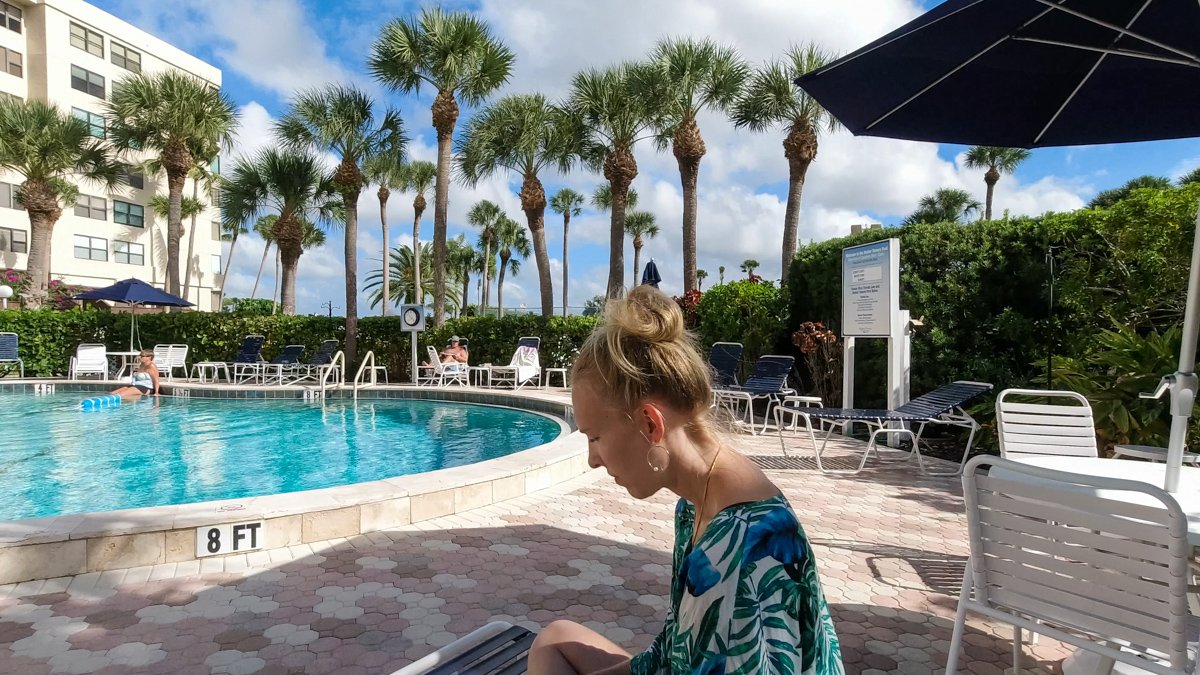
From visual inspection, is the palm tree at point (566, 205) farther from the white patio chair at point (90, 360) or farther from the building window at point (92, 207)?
the white patio chair at point (90, 360)

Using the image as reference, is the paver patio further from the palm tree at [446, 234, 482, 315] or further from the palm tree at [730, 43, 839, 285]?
the palm tree at [446, 234, 482, 315]

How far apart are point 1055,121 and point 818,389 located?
20.4 feet

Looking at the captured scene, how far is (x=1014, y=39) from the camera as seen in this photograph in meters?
3.17

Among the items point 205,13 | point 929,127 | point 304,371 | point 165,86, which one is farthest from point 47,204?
point 929,127

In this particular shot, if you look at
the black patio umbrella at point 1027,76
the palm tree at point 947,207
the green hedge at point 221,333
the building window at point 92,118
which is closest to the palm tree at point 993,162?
the palm tree at point 947,207

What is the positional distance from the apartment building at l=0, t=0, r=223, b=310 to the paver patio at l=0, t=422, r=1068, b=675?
26.5 metres

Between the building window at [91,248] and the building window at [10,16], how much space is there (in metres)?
8.88

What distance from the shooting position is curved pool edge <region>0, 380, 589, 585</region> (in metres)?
3.29

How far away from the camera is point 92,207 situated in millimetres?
32031

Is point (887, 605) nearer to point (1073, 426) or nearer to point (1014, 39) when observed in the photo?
point (1073, 426)

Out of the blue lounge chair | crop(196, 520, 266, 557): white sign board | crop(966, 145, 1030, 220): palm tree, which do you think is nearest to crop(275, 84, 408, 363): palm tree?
the blue lounge chair

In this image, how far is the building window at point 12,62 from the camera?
2797cm

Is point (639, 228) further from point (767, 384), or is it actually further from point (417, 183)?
point (767, 384)

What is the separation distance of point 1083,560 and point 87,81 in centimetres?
4110
